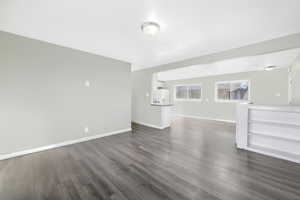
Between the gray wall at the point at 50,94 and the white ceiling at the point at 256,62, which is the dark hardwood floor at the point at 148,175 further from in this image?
the white ceiling at the point at 256,62

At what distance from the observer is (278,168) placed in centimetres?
207

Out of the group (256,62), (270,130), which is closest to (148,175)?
(270,130)

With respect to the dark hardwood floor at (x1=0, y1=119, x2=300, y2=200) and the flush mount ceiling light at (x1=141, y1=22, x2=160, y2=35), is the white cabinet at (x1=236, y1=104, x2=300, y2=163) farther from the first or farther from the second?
the flush mount ceiling light at (x1=141, y1=22, x2=160, y2=35)

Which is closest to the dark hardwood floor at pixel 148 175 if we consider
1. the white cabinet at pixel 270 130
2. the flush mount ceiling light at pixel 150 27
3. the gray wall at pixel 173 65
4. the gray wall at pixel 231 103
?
the white cabinet at pixel 270 130

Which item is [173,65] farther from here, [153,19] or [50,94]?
[50,94]

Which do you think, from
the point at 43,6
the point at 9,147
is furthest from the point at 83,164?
the point at 43,6

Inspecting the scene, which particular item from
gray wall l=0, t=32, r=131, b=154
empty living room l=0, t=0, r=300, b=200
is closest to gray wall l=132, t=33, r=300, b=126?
empty living room l=0, t=0, r=300, b=200

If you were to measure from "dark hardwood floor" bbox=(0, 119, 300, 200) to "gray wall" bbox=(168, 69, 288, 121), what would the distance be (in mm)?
3912

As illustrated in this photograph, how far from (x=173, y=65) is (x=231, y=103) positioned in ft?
12.9

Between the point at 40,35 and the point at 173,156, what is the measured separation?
3765 millimetres

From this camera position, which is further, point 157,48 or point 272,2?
point 157,48

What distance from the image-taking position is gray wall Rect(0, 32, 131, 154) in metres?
2.36

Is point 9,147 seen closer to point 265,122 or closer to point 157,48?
point 157,48

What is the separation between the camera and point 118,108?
4.12 meters
